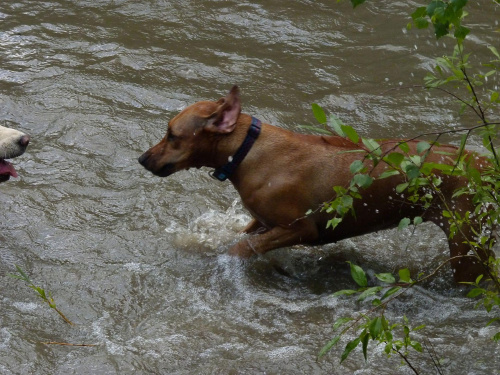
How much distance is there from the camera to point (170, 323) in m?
5.18

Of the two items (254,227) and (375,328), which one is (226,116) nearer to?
(254,227)

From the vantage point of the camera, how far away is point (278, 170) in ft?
18.3

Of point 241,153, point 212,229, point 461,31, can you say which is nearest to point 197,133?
point 241,153

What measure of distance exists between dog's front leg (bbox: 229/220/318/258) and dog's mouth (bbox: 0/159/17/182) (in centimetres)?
201

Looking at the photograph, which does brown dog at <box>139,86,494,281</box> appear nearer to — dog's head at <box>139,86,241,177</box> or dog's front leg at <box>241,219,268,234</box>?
dog's head at <box>139,86,241,177</box>

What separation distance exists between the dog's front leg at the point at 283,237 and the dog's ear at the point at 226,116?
0.77 m

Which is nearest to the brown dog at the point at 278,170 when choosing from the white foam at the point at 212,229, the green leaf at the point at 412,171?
the white foam at the point at 212,229

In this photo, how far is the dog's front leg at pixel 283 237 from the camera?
221 inches

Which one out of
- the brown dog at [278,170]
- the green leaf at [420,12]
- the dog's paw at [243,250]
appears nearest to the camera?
the green leaf at [420,12]

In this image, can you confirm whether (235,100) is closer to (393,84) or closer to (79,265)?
(79,265)


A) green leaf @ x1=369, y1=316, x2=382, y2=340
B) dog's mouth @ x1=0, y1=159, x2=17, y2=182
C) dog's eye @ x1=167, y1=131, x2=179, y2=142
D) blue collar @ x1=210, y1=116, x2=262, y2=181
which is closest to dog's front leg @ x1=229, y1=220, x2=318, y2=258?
blue collar @ x1=210, y1=116, x2=262, y2=181

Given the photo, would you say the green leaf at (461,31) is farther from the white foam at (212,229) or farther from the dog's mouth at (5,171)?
the dog's mouth at (5,171)

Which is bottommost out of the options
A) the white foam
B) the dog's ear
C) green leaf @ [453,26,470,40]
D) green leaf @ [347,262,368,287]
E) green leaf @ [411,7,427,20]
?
the white foam

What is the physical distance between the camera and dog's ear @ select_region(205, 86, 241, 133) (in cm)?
558
